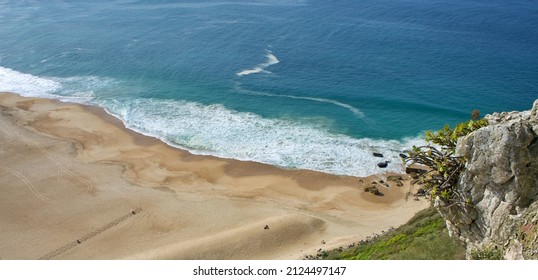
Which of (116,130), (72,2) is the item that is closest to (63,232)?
(116,130)

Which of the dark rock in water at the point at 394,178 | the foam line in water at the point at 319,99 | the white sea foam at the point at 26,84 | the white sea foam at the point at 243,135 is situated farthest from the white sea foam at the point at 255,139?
the white sea foam at the point at 26,84

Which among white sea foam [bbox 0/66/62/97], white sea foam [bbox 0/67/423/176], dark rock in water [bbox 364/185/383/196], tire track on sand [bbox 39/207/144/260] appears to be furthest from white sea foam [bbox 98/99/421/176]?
white sea foam [bbox 0/66/62/97]

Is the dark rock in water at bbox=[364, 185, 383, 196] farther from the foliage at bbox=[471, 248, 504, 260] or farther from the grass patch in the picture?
the foliage at bbox=[471, 248, 504, 260]

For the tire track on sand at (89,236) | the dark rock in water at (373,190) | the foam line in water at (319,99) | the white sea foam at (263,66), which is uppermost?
the white sea foam at (263,66)

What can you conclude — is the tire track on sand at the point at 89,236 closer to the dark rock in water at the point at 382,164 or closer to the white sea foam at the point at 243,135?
the white sea foam at the point at 243,135

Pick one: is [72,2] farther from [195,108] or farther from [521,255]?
[521,255]

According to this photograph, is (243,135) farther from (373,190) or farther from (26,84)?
(26,84)
